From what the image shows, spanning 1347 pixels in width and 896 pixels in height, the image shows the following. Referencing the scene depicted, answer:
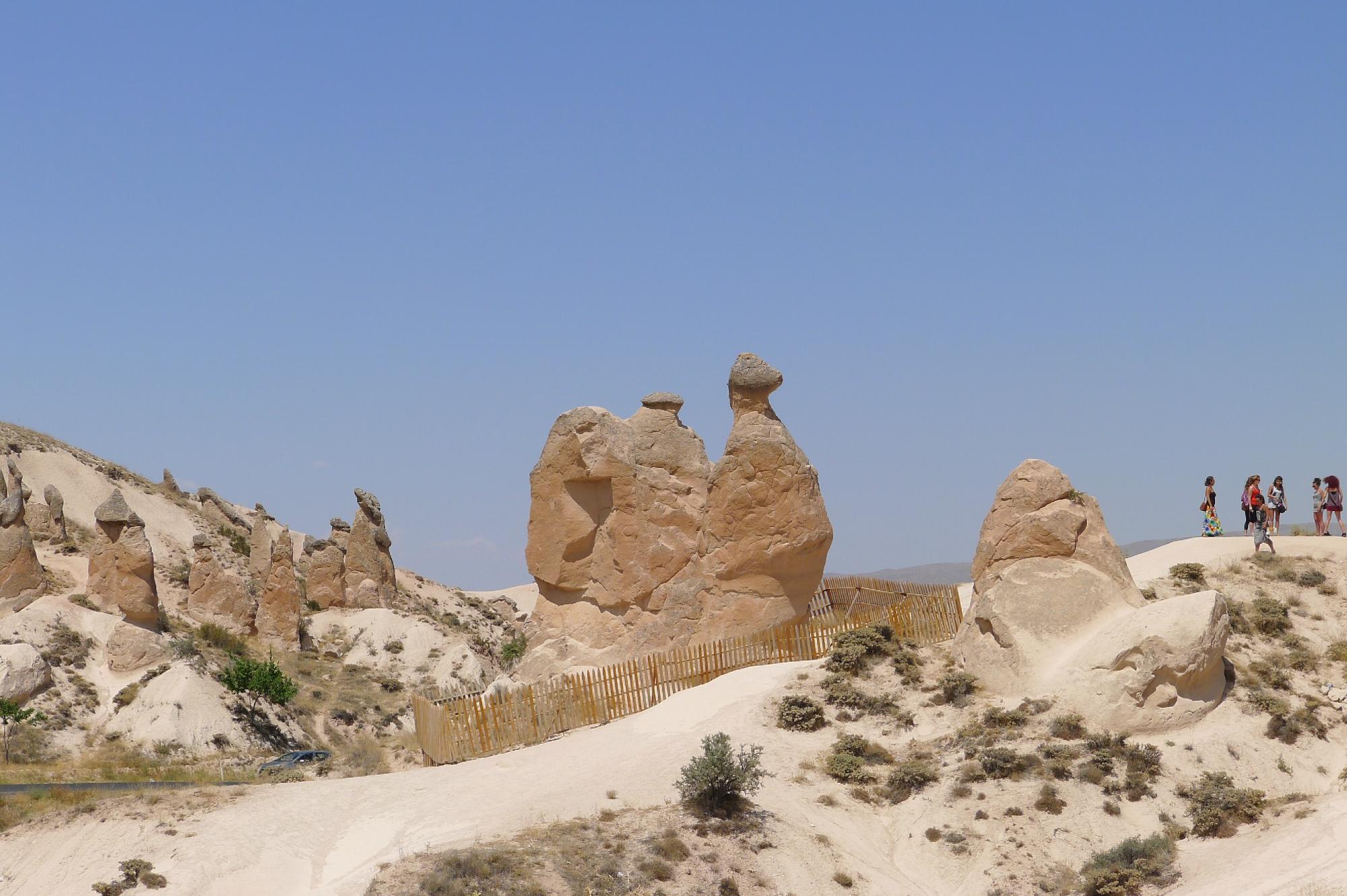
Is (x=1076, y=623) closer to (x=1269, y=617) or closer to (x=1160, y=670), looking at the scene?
(x=1160, y=670)

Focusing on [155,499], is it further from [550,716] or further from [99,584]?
[550,716]

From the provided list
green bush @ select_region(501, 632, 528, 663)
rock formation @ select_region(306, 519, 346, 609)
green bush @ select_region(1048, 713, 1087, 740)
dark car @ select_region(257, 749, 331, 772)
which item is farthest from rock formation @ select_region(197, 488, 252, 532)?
green bush @ select_region(1048, 713, 1087, 740)

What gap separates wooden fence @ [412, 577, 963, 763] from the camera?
21.9 m

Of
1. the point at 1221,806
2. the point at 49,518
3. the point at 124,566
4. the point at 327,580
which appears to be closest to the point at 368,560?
the point at 327,580

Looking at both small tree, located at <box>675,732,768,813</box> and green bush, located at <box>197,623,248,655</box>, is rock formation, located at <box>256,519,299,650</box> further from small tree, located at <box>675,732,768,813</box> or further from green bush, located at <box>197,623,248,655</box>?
small tree, located at <box>675,732,768,813</box>

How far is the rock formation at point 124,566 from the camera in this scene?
39938 mm

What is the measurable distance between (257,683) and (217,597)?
37.0 feet

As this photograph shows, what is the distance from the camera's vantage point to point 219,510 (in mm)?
72062

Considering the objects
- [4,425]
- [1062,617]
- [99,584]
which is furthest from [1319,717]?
[4,425]

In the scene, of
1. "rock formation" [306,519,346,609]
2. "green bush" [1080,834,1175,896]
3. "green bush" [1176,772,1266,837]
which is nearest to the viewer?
"green bush" [1080,834,1175,896]

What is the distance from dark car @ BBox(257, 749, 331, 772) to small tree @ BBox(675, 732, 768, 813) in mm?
11302

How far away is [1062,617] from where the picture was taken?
20.0 meters

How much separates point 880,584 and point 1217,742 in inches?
445

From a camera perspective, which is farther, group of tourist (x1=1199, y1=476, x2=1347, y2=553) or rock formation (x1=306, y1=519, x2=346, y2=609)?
rock formation (x1=306, y1=519, x2=346, y2=609)
